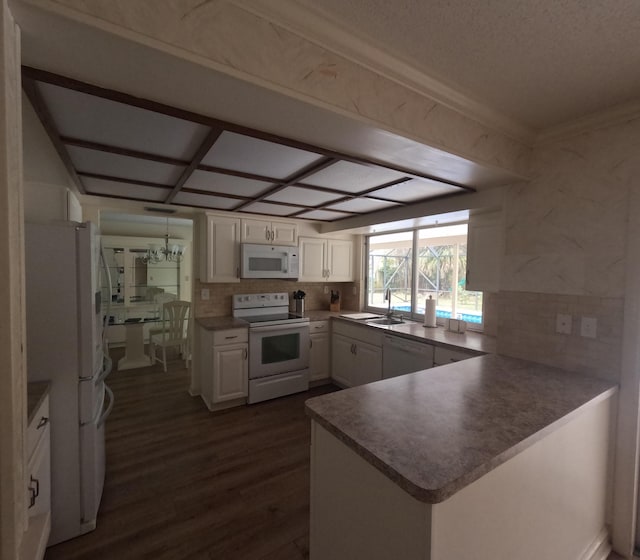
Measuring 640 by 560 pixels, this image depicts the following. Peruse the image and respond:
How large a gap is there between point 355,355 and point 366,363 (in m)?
0.19

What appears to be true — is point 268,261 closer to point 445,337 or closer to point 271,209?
point 271,209

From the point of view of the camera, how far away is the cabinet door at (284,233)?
3.71 metres

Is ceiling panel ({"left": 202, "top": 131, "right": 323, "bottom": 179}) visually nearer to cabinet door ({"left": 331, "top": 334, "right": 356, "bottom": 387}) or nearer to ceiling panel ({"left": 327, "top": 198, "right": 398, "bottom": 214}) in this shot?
ceiling panel ({"left": 327, "top": 198, "right": 398, "bottom": 214})

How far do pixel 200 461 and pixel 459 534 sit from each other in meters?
2.06

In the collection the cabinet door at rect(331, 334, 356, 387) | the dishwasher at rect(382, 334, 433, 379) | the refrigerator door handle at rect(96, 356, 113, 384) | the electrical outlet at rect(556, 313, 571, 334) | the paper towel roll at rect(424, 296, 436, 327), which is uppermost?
the electrical outlet at rect(556, 313, 571, 334)

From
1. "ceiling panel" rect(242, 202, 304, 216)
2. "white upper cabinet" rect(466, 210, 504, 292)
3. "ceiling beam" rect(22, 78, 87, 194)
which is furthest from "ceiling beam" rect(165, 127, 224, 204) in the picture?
"white upper cabinet" rect(466, 210, 504, 292)

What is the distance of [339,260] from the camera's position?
4371mm

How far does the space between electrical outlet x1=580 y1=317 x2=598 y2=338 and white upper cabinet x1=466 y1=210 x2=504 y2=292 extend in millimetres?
568

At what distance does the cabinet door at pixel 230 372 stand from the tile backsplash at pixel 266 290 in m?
0.66

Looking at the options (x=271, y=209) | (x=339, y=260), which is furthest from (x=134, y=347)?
(x=339, y=260)

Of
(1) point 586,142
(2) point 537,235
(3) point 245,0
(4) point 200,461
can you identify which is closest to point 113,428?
(4) point 200,461

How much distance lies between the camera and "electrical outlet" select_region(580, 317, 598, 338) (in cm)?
170

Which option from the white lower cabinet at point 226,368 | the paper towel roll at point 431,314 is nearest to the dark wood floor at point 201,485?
the white lower cabinet at point 226,368

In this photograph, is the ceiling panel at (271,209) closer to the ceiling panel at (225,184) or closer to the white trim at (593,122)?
the ceiling panel at (225,184)
